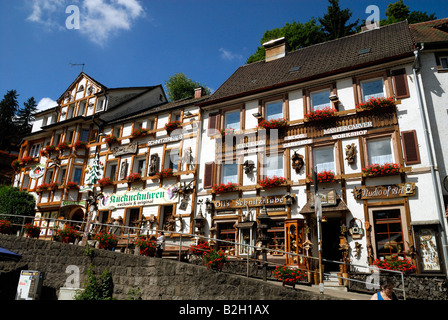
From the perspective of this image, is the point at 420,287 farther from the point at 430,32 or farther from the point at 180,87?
the point at 180,87

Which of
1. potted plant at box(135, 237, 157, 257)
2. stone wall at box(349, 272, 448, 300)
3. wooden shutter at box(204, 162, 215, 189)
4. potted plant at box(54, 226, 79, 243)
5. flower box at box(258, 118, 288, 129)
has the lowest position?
stone wall at box(349, 272, 448, 300)

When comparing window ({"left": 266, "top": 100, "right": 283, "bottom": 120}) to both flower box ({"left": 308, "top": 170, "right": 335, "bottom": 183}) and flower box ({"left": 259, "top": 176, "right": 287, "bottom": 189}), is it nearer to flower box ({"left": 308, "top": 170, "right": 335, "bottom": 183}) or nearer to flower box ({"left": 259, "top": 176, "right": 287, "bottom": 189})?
flower box ({"left": 259, "top": 176, "right": 287, "bottom": 189})

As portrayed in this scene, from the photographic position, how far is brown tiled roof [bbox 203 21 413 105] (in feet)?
57.4

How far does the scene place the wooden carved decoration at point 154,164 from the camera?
21700 millimetres

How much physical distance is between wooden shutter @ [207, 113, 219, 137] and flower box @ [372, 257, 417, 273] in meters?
11.1

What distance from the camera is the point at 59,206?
991 inches

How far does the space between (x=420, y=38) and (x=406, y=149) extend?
7.56 m

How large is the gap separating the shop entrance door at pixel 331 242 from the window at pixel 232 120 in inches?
292

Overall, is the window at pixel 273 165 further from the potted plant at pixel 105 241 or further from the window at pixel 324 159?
the potted plant at pixel 105 241

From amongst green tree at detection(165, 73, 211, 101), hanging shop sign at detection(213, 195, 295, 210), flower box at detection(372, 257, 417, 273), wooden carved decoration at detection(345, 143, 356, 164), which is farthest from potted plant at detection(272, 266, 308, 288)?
green tree at detection(165, 73, 211, 101)

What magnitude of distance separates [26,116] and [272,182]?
43.1 m

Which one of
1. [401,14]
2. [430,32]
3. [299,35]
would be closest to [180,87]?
[299,35]
